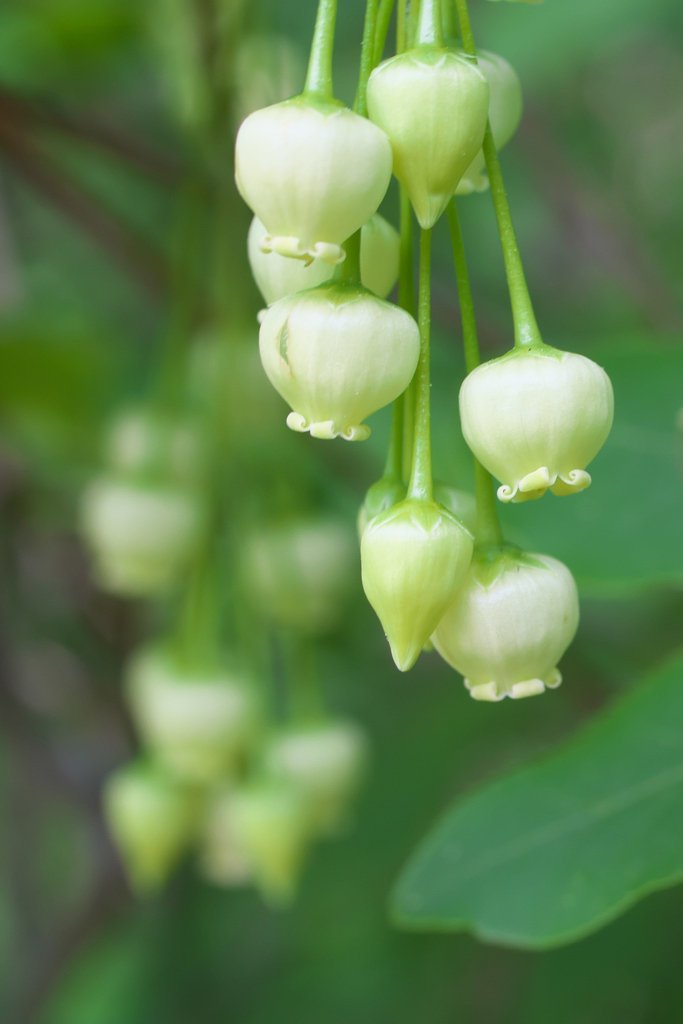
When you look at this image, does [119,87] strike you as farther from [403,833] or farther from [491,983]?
[491,983]

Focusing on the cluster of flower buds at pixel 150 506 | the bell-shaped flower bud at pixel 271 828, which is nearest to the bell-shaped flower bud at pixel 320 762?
the bell-shaped flower bud at pixel 271 828

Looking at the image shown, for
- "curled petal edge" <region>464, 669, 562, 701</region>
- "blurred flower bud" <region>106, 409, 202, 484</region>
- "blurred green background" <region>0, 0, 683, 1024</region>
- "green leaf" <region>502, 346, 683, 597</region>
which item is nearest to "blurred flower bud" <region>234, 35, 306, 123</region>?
"blurred green background" <region>0, 0, 683, 1024</region>

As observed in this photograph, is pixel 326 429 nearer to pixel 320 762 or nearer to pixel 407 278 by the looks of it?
pixel 407 278

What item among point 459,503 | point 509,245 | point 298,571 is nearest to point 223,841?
point 298,571

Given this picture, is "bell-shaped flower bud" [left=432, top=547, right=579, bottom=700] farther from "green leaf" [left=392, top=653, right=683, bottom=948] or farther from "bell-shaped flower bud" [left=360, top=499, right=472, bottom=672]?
"green leaf" [left=392, top=653, right=683, bottom=948]

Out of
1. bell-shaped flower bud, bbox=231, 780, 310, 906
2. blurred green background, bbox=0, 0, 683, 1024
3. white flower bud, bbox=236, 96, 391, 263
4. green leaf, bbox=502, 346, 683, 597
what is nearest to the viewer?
white flower bud, bbox=236, 96, 391, 263

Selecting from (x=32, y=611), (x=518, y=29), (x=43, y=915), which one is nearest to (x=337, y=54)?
(x=518, y=29)
